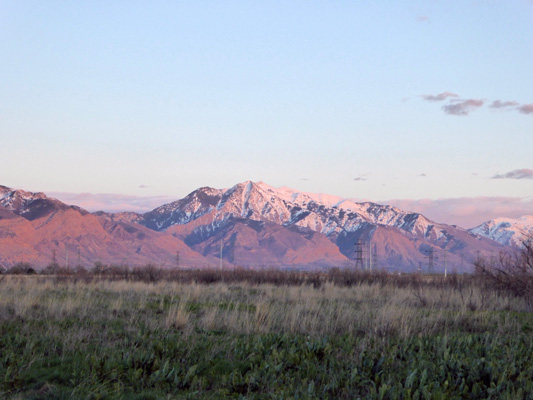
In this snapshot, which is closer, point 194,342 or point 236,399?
point 236,399

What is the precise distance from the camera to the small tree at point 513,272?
1994 centimetres

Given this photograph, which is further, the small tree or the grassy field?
the small tree

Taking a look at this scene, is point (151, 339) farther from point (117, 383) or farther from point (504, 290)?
point (504, 290)

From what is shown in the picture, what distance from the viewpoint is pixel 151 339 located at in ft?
35.4

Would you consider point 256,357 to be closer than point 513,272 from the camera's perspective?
Yes

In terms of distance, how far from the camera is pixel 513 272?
21.0m

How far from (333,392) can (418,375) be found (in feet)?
4.79

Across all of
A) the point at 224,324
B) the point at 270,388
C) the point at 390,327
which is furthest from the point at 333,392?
the point at 224,324

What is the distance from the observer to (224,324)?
43.3 ft

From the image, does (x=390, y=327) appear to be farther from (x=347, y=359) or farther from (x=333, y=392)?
(x=333, y=392)

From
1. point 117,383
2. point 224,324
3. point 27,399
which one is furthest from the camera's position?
point 224,324

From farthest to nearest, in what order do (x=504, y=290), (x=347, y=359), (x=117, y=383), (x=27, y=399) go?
(x=504, y=290) < (x=347, y=359) < (x=117, y=383) < (x=27, y=399)

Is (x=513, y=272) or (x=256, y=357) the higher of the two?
(x=513, y=272)

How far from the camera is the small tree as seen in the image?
785 inches
